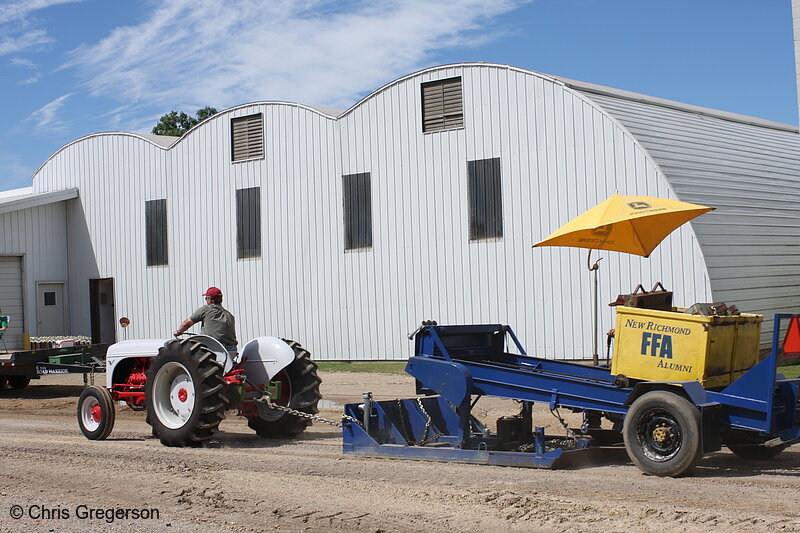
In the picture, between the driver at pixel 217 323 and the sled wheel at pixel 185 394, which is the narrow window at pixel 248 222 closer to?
the driver at pixel 217 323

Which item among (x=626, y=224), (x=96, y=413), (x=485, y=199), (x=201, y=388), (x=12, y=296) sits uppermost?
(x=485, y=199)

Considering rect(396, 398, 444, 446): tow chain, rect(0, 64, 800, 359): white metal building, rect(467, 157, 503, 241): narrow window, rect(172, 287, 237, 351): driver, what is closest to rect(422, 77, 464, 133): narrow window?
rect(0, 64, 800, 359): white metal building

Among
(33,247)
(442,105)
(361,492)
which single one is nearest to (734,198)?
(442,105)

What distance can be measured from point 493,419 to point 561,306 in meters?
8.42

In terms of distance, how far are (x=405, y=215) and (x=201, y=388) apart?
13.2 m

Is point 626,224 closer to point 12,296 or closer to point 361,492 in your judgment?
point 361,492

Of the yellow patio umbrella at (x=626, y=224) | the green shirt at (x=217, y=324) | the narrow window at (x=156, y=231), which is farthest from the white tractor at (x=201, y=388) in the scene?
the narrow window at (x=156, y=231)

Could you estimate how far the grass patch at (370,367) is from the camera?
2134cm

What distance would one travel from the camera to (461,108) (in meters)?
22.3

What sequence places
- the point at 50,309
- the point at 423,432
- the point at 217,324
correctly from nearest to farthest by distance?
the point at 423,432 → the point at 217,324 → the point at 50,309

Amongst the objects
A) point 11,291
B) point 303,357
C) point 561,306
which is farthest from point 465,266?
point 11,291

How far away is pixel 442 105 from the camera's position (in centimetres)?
2261

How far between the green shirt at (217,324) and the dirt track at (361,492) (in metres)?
1.34

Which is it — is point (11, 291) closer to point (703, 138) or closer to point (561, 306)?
point (561, 306)
